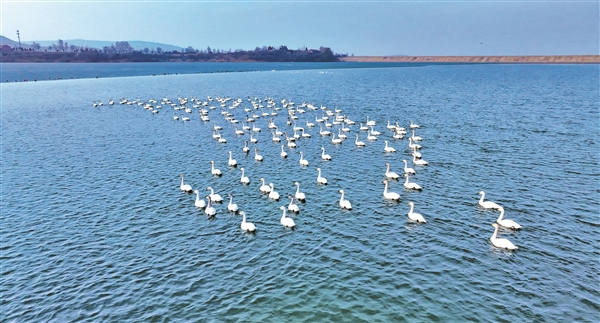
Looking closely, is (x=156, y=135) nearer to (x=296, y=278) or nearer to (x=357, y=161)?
(x=357, y=161)

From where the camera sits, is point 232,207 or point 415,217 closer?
point 415,217

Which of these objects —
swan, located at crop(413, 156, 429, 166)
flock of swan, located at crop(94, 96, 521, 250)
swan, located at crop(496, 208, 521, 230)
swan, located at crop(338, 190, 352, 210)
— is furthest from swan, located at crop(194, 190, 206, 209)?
swan, located at crop(413, 156, 429, 166)

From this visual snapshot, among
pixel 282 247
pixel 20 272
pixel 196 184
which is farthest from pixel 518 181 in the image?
pixel 20 272

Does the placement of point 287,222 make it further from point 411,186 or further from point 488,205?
point 488,205

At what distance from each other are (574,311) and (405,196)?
53.1 feet

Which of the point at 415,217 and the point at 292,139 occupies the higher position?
the point at 292,139

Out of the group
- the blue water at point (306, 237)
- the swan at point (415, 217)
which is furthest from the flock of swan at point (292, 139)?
the blue water at point (306, 237)

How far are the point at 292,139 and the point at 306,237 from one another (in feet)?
92.1

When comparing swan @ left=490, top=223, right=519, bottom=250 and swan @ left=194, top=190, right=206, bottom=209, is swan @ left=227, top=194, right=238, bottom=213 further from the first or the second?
swan @ left=490, top=223, right=519, bottom=250

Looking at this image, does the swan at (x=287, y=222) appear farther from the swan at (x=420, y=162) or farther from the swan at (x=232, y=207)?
the swan at (x=420, y=162)

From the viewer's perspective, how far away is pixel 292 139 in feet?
178

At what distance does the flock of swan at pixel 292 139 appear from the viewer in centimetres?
3099

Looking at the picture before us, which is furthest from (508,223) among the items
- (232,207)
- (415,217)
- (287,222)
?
(232,207)

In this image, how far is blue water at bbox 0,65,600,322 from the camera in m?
20.5
